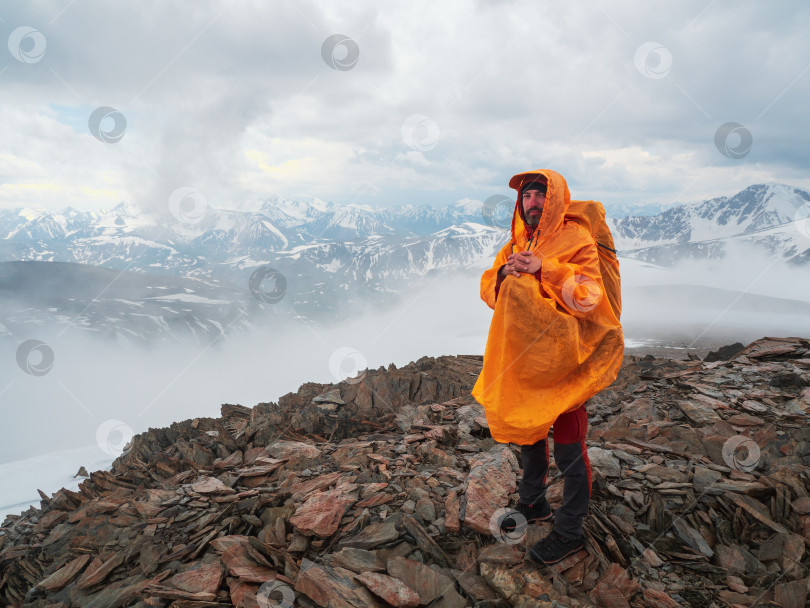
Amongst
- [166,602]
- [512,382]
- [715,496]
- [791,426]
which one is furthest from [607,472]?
[166,602]

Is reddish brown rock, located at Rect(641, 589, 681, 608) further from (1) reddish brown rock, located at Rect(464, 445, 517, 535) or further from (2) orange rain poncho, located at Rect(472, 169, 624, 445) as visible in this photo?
(2) orange rain poncho, located at Rect(472, 169, 624, 445)

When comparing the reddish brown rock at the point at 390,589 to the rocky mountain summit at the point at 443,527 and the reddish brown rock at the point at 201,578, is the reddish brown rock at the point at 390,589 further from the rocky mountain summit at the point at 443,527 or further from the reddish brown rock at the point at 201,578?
the reddish brown rock at the point at 201,578

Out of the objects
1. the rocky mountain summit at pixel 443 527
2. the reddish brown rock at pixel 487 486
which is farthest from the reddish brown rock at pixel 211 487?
the reddish brown rock at pixel 487 486

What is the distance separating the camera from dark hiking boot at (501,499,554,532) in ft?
16.2

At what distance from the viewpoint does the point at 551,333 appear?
13.0 ft

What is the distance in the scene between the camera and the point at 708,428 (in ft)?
25.7

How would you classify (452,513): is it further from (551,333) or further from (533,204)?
(533,204)

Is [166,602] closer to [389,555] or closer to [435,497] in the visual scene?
[389,555]

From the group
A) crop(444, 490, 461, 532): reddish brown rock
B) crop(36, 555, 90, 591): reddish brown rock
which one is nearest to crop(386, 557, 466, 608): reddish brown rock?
crop(444, 490, 461, 532): reddish brown rock

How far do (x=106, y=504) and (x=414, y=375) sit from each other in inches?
356

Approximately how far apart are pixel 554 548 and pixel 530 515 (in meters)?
0.56

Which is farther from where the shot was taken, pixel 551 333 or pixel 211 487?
pixel 211 487

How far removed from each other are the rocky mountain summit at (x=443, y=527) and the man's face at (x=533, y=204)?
11.4 ft

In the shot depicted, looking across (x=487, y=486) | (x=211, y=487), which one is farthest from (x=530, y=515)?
(x=211, y=487)
